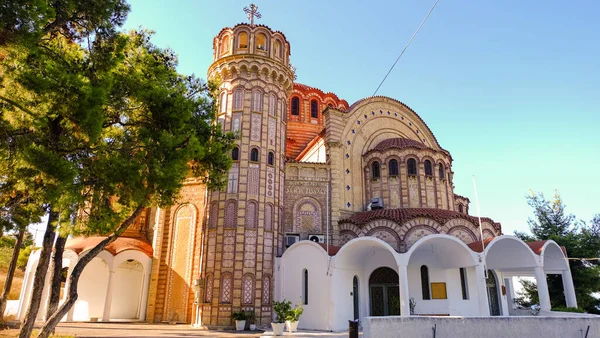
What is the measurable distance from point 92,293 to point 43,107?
14387 millimetres

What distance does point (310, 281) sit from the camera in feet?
57.0

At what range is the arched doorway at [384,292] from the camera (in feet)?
59.7

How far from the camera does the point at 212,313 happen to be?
16.9m

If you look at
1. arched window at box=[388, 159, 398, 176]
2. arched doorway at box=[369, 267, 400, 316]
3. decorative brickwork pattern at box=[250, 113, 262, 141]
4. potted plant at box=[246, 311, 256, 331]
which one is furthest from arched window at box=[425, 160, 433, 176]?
potted plant at box=[246, 311, 256, 331]

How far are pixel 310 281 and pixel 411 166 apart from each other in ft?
30.0

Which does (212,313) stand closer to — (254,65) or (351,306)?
(351,306)

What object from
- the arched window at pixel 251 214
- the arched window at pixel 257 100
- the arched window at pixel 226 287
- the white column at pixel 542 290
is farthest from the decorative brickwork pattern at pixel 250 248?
the white column at pixel 542 290

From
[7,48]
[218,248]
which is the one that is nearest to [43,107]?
[7,48]

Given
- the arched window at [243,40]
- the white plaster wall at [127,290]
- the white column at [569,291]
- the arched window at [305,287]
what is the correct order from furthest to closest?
the arched window at [243,40]
the white plaster wall at [127,290]
the white column at [569,291]
the arched window at [305,287]

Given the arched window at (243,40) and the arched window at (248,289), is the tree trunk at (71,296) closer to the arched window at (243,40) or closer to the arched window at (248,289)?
the arched window at (248,289)

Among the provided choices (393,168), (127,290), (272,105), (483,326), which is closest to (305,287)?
(483,326)

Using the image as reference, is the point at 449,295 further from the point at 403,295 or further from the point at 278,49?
the point at 278,49

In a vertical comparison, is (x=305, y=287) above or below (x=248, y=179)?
below

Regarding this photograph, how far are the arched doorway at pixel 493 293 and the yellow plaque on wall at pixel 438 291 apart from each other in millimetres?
3106
